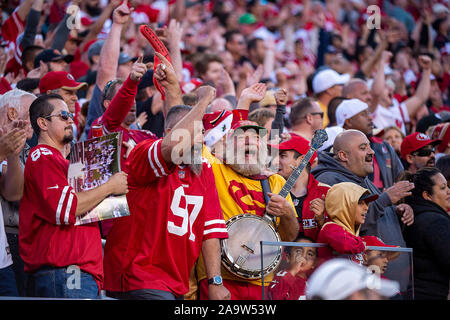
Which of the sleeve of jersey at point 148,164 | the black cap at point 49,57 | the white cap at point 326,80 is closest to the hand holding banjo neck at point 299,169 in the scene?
the sleeve of jersey at point 148,164

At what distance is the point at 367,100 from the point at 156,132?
355 cm

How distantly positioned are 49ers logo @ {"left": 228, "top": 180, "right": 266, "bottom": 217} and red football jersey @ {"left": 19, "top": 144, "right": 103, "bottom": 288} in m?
1.36

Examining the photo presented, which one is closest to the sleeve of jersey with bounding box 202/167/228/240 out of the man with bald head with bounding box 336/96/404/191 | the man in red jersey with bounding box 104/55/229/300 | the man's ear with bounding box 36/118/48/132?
the man in red jersey with bounding box 104/55/229/300

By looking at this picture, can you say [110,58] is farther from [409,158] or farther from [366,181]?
[409,158]

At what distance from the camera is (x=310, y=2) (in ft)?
62.6

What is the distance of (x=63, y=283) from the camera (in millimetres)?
4477

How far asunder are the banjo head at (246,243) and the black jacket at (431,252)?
68.4 inches

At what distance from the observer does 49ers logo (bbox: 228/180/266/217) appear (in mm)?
5637

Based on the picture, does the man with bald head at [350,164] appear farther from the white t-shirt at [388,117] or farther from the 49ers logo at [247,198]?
the white t-shirt at [388,117]

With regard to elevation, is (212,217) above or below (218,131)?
below

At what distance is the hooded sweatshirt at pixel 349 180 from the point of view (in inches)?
249

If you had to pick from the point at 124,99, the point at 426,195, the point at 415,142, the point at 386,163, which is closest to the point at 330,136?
the point at 386,163

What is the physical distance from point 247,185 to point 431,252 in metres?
1.99
